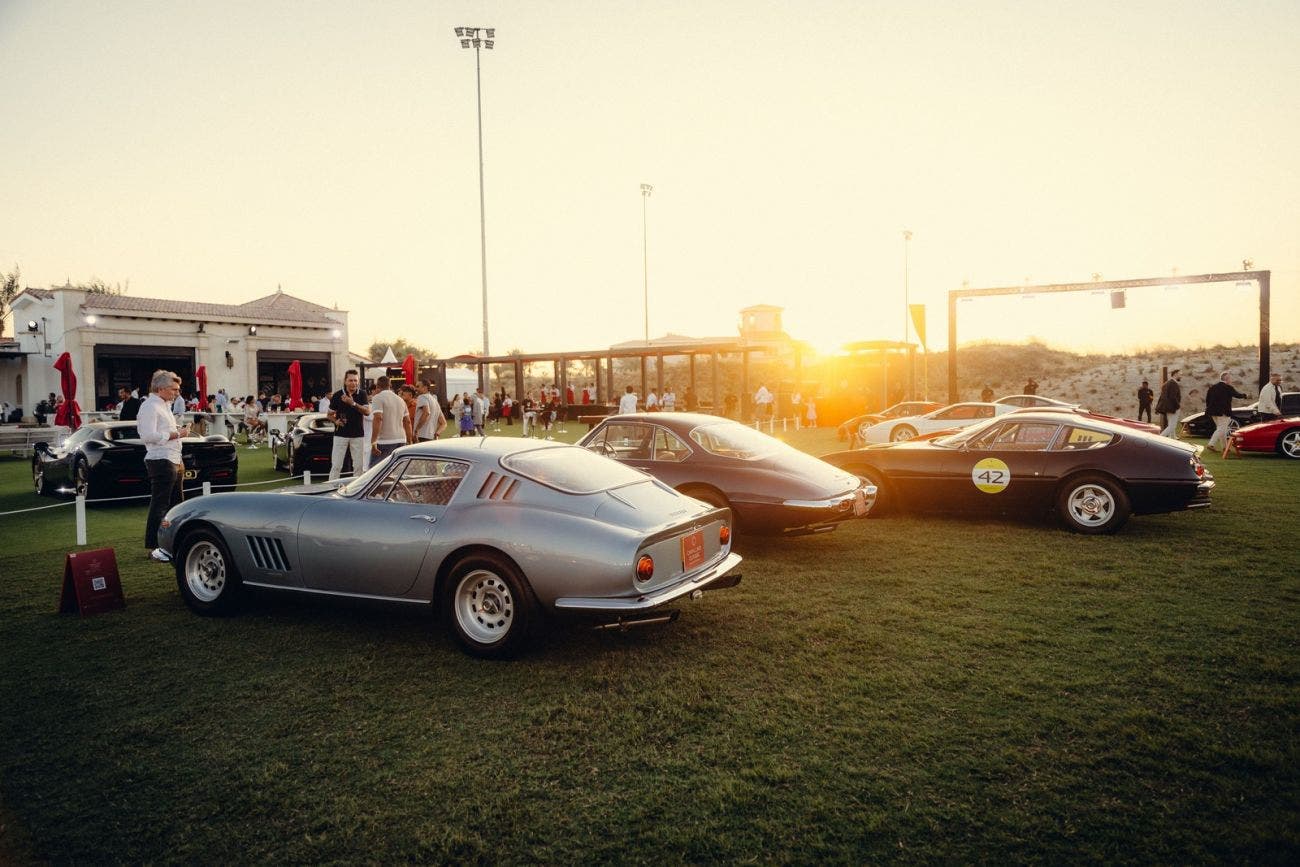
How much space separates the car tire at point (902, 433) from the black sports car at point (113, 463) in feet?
42.4

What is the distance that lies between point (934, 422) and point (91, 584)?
15072 millimetres

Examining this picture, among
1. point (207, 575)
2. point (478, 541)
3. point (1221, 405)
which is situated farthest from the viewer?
point (1221, 405)

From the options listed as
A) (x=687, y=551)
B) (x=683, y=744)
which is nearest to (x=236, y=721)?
(x=683, y=744)

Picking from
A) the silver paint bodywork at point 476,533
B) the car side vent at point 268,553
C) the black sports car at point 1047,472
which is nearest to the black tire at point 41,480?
the silver paint bodywork at point 476,533

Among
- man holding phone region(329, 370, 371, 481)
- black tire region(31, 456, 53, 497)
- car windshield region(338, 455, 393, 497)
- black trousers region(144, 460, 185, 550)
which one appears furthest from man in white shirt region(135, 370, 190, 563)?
black tire region(31, 456, 53, 497)

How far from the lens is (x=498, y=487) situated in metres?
4.71

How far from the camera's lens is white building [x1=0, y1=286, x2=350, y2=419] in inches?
1326

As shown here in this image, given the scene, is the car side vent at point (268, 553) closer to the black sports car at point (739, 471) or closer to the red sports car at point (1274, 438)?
the black sports car at point (739, 471)

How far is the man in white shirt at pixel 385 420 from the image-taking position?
9547 millimetres

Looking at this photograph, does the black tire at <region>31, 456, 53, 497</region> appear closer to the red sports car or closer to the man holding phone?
the man holding phone

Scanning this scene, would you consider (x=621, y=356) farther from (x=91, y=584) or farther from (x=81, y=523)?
(x=91, y=584)

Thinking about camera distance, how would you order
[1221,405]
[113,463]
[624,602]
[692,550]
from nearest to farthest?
[624,602]
[692,550]
[113,463]
[1221,405]

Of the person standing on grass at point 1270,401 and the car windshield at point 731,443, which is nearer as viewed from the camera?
the car windshield at point 731,443

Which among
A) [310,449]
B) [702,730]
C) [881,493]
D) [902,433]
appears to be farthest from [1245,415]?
[310,449]
